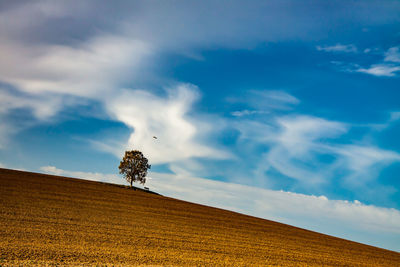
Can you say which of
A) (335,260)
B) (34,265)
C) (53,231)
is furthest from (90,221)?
(335,260)

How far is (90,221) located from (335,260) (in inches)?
602

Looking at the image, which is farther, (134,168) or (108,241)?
(134,168)

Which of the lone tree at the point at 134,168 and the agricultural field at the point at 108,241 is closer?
the agricultural field at the point at 108,241

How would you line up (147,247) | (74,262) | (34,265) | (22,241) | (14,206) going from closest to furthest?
(34,265)
(74,262)
(22,241)
(147,247)
(14,206)

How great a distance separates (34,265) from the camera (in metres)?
9.06

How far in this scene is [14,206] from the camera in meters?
19.9

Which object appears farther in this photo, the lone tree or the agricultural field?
the lone tree

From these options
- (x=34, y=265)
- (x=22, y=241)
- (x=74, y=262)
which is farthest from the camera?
(x=22, y=241)

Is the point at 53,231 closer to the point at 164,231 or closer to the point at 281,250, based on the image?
the point at 164,231

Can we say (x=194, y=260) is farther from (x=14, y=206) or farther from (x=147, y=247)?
(x=14, y=206)

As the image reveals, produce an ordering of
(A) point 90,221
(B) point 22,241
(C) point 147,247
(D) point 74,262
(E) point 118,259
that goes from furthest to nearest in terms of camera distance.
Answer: (A) point 90,221 < (C) point 147,247 < (B) point 22,241 < (E) point 118,259 < (D) point 74,262

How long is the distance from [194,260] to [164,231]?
6281 millimetres

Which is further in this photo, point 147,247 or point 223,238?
point 223,238

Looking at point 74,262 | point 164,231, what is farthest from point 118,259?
point 164,231
